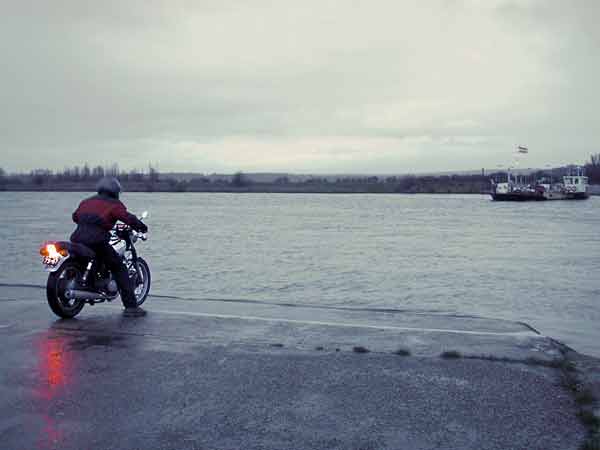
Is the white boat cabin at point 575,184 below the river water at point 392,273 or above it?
above

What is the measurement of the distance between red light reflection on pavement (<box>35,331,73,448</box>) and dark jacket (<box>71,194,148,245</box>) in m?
1.25

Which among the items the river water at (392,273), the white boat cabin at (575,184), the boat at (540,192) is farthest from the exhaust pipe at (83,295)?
the white boat cabin at (575,184)

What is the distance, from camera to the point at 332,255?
911 inches

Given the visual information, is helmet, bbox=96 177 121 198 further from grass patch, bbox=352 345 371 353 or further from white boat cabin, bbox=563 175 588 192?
white boat cabin, bbox=563 175 588 192

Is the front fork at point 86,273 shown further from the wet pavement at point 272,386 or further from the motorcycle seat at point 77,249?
the wet pavement at point 272,386

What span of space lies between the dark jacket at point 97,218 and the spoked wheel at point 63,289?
37 cm

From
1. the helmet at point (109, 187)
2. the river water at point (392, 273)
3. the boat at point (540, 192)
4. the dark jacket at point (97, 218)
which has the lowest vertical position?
the river water at point (392, 273)

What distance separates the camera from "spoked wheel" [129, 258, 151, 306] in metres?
8.35

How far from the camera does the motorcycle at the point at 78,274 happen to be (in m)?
7.21

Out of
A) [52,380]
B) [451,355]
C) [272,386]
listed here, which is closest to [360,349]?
[451,355]

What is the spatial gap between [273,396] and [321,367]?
0.83 meters

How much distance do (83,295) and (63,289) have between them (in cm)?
30

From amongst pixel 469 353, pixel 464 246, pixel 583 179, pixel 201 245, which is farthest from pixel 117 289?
pixel 583 179

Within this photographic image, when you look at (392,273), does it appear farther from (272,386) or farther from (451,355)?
(272,386)
